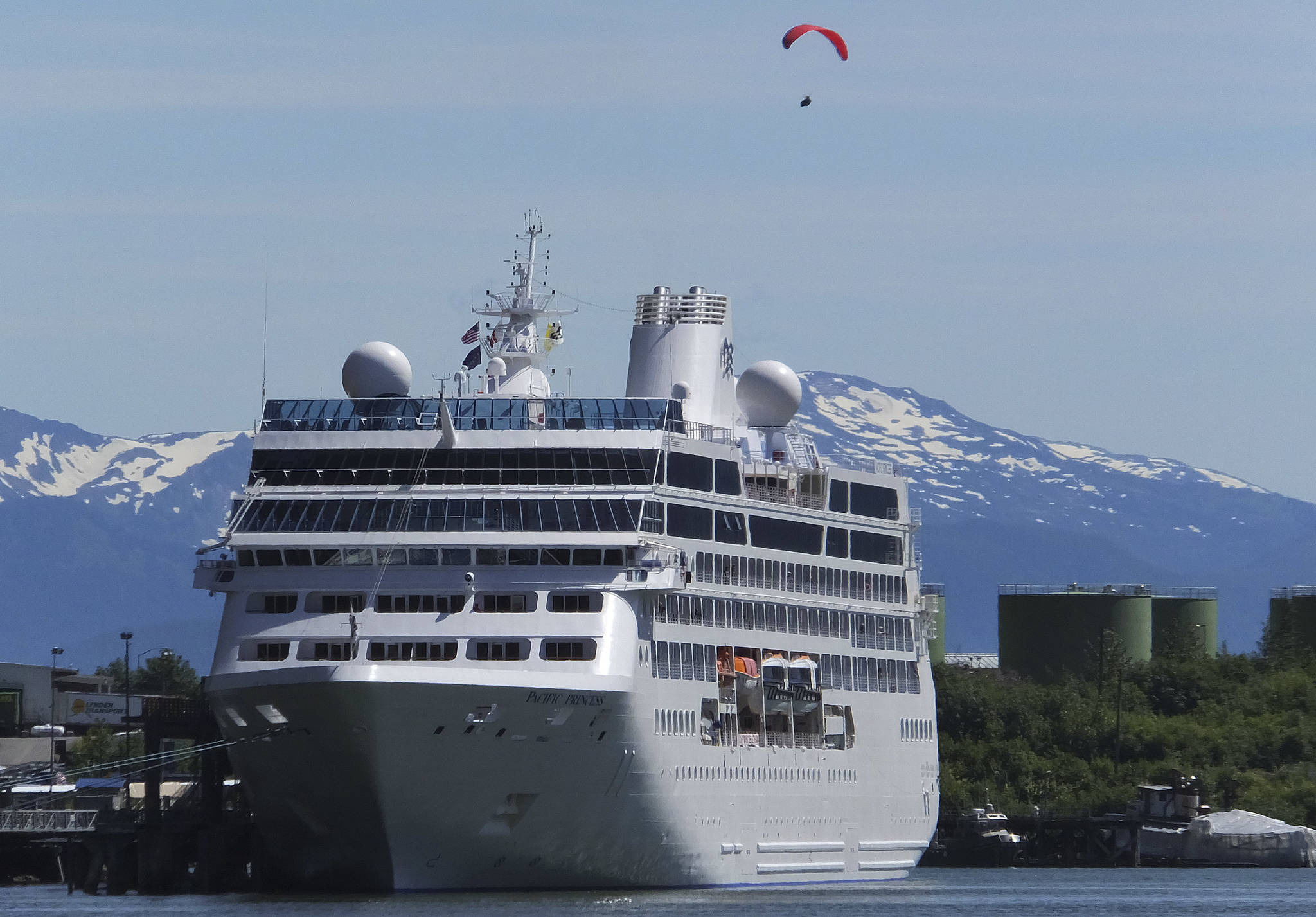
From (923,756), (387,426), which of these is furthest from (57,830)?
(923,756)

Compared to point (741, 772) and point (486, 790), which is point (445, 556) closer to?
point (486, 790)

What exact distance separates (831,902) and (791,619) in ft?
30.6

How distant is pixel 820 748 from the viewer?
76875 millimetres

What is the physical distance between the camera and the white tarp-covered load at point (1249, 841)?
101375 millimetres

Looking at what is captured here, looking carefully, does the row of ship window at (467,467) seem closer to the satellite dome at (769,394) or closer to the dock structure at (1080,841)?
the satellite dome at (769,394)

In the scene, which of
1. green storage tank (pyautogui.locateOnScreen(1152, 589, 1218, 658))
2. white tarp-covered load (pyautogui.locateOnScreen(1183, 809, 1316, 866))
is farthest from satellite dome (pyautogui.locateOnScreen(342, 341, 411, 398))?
green storage tank (pyautogui.locateOnScreen(1152, 589, 1218, 658))

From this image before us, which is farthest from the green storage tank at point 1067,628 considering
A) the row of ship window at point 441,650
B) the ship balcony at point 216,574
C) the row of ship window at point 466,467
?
the ship balcony at point 216,574

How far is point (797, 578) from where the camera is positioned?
76.2 meters

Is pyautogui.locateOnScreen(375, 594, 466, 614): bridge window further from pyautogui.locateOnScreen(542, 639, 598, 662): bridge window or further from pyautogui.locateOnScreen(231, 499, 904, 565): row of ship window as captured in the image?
pyautogui.locateOnScreen(542, 639, 598, 662): bridge window

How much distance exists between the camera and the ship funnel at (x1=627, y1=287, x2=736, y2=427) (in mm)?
80375

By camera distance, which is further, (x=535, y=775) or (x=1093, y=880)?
(x=1093, y=880)

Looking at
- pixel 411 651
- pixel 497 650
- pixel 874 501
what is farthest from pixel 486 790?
pixel 874 501

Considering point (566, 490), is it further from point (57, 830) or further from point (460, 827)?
point (57, 830)

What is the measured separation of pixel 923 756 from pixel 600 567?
2385 centimetres
